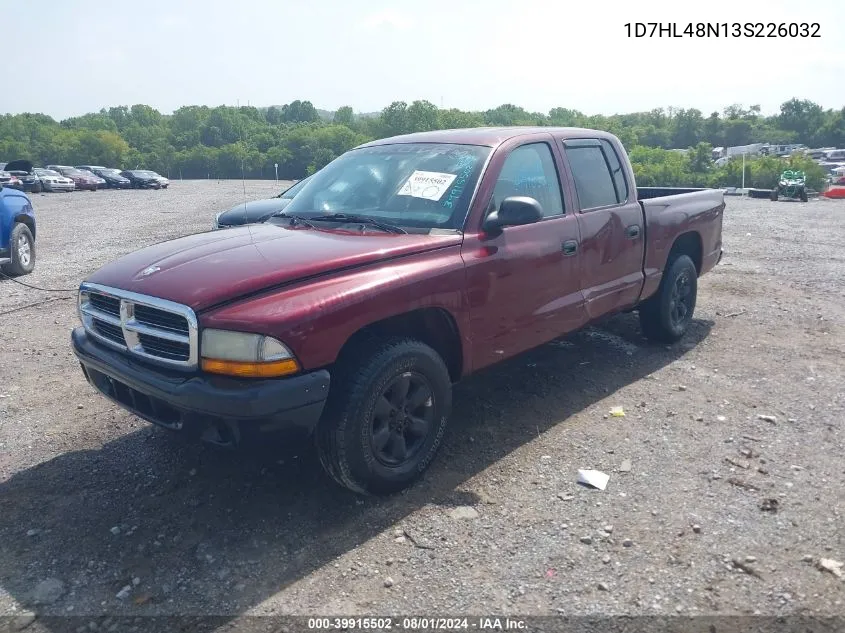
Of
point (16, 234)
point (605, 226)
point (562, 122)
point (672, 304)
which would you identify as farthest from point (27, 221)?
point (562, 122)

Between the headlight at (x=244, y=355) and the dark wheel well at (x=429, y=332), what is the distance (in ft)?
1.60

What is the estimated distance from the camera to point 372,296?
333cm

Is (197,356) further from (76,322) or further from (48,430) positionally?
(76,322)

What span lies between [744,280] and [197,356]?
7757 mm

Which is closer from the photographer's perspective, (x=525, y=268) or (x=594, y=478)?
(x=594, y=478)

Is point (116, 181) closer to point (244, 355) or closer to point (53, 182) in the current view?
point (53, 182)

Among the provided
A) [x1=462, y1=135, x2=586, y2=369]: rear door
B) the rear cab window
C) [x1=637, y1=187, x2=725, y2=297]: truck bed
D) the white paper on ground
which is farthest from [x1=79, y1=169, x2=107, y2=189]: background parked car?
the white paper on ground

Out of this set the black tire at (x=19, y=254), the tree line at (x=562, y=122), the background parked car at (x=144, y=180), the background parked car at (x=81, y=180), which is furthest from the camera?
the tree line at (x=562, y=122)

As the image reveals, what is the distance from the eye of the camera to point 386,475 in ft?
11.5

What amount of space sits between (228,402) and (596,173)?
3.32m

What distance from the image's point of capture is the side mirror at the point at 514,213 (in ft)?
12.6

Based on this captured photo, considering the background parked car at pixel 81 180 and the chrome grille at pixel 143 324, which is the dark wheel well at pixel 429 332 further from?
the background parked car at pixel 81 180

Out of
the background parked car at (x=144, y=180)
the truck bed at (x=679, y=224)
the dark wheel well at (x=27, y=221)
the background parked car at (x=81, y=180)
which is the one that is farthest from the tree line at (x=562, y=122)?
the truck bed at (x=679, y=224)

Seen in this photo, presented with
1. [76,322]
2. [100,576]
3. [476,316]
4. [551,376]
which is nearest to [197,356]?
[100,576]
